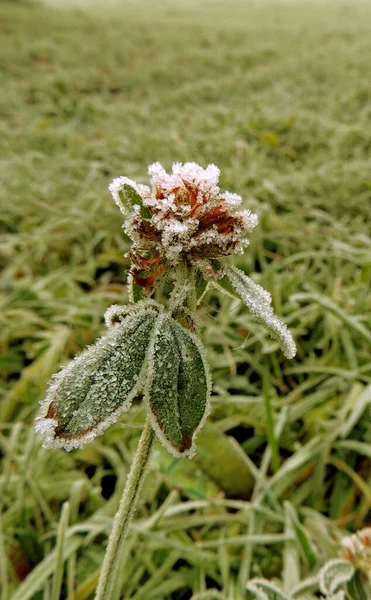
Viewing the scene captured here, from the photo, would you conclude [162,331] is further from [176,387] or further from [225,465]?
[225,465]

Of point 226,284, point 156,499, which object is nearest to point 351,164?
point 156,499

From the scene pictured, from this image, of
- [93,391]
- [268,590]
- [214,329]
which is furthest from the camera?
[214,329]

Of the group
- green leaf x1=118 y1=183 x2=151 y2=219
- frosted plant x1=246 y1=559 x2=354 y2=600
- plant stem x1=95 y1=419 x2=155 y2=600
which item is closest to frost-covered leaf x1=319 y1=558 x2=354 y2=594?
frosted plant x1=246 y1=559 x2=354 y2=600

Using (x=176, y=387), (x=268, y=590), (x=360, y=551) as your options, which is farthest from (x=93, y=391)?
(x=360, y=551)

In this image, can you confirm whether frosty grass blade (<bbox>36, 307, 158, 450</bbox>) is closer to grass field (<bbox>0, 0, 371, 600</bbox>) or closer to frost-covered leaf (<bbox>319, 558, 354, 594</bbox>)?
grass field (<bbox>0, 0, 371, 600</bbox>)

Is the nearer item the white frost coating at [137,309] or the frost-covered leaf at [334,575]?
the white frost coating at [137,309]

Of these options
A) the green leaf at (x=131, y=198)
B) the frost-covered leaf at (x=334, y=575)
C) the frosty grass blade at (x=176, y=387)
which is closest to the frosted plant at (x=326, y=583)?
the frost-covered leaf at (x=334, y=575)

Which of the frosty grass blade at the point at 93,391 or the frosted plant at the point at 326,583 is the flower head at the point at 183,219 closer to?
the frosty grass blade at the point at 93,391
